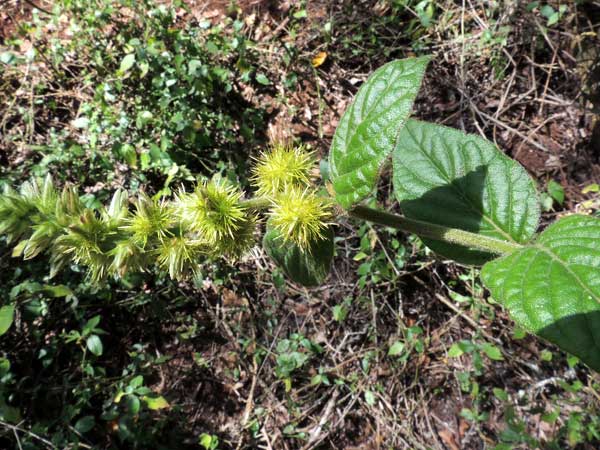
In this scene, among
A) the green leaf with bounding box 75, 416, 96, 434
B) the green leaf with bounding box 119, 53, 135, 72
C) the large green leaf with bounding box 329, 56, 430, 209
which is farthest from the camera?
the green leaf with bounding box 119, 53, 135, 72

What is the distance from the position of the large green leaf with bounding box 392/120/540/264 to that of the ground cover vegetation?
986mm

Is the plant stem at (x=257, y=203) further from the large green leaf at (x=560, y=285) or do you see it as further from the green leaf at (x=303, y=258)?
the large green leaf at (x=560, y=285)

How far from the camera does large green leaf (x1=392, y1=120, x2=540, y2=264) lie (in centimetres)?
182

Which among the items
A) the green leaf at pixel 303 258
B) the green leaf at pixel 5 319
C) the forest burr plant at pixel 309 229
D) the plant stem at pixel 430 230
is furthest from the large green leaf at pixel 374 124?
the green leaf at pixel 5 319

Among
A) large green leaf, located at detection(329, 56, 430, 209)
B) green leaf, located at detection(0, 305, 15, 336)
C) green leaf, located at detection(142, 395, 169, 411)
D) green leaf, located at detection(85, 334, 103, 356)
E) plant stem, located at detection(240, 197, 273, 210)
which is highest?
large green leaf, located at detection(329, 56, 430, 209)

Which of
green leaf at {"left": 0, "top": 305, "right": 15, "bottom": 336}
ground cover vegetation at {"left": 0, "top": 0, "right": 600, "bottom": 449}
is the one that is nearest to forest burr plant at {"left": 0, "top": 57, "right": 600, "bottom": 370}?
green leaf at {"left": 0, "top": 305, "right": 15, "bottom": 336}

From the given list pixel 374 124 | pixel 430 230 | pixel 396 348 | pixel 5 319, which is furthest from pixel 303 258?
pixel 396 348

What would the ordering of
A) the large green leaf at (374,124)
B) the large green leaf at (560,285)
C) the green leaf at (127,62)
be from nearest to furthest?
the large green leaf at (560,285)
the large green leaf at (374,124)
the green leaf at (127,62)

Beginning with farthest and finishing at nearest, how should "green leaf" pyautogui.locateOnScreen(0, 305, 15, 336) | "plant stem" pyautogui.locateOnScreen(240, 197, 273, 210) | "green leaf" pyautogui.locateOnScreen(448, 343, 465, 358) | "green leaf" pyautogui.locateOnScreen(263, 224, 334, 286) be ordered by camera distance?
"green leaf" pyautogui.locateOnScreen(448, 343, 465, 358) < "green leaf" pyautogui.locateOnScreen(0, 305, 15, 336) < "green leaf" pyautogui.locateOnScreen(263, 224, 334, 286) < "plant stem" pyautogui.locateOnScreen(240, 197, 273, 210)

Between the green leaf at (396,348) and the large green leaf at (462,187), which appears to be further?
the green leaf at (396,348)

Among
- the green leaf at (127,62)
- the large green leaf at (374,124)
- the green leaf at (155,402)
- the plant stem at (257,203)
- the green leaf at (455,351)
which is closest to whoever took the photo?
the large green leaf at (374,124)

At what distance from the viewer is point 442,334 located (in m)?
3.51

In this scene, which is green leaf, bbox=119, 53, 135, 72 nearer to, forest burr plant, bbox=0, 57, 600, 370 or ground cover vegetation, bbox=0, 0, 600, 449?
ground cover vegetation, bbox=0, 0, 600, 449

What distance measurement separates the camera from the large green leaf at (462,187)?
5.98ft
